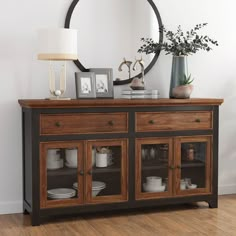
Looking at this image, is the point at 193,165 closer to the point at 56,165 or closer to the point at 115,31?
the point at 56,165

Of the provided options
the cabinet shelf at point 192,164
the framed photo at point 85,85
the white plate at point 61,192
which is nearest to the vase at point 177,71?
the cabinet shelf at point 192,164

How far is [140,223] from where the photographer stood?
3.82 metres

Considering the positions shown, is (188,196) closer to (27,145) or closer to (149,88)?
(149,88)

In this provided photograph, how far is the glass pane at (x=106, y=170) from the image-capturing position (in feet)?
12.8

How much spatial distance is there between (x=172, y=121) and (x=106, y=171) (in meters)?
0.64

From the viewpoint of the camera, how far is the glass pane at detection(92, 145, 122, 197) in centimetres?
390

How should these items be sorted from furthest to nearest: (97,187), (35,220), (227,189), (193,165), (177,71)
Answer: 1. (227,189)
2. (177,71)
3. (193,165)
4. (97,187)
5. (35,220)

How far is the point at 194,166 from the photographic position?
418 centimetres

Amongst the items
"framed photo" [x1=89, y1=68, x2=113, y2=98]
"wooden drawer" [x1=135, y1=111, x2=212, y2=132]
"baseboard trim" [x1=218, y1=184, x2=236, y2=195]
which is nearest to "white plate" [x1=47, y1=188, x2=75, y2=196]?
"wooden drawer" [x1=135, y1=111, x2=212, y2=132]

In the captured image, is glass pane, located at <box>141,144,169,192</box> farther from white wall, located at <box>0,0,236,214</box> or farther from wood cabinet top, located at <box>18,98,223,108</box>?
white wall, located at <box>0,0,236,214</box>

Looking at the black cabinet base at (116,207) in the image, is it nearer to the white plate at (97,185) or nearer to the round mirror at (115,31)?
the white plate at (97,185)

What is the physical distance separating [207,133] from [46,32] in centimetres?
147

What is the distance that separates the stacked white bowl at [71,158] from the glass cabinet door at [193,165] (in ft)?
2.63

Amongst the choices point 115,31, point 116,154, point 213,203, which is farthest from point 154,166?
point 115,31
